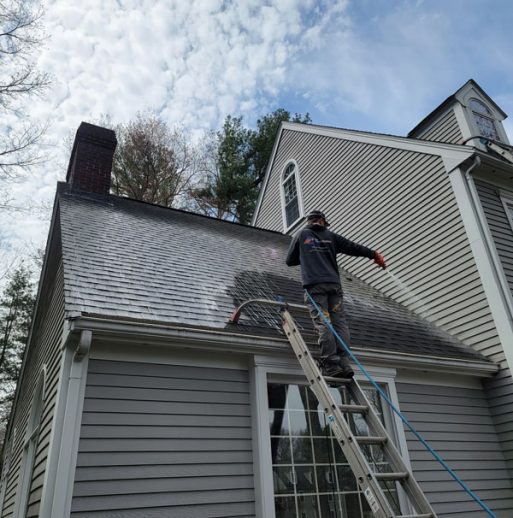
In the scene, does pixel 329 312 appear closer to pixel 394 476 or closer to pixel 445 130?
pixel 394 476

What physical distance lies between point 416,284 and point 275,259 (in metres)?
2.55

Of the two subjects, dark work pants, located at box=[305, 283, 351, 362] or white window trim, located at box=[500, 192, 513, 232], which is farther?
white window trim, located at box=[500, 192, 513, 232]

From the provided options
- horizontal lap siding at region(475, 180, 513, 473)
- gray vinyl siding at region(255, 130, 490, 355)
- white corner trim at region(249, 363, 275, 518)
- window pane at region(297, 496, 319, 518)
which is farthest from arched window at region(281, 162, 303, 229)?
window pane at region(297, 496, 319, 518)

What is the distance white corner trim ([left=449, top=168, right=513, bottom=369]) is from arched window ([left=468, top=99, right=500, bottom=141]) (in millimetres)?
1857

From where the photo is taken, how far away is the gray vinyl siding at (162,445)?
11.7 feet

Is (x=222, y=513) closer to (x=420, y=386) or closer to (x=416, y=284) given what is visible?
(x=420, y=386)

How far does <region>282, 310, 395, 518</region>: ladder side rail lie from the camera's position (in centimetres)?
267

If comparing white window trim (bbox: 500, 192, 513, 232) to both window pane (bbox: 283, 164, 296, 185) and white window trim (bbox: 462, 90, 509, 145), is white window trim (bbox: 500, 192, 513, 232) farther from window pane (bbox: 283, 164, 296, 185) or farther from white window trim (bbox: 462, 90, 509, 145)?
window pane (bbox: 283, 164, 296, 185)

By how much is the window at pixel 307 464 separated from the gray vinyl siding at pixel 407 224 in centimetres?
304

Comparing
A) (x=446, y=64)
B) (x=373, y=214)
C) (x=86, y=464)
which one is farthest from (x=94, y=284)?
(x=446, y=64)

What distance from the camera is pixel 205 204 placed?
2048 cm

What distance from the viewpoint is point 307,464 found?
14.8ft

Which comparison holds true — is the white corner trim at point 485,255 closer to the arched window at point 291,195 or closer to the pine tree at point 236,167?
the arched window at point 291,195

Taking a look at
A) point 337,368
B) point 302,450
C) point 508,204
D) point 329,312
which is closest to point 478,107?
point 508,204
